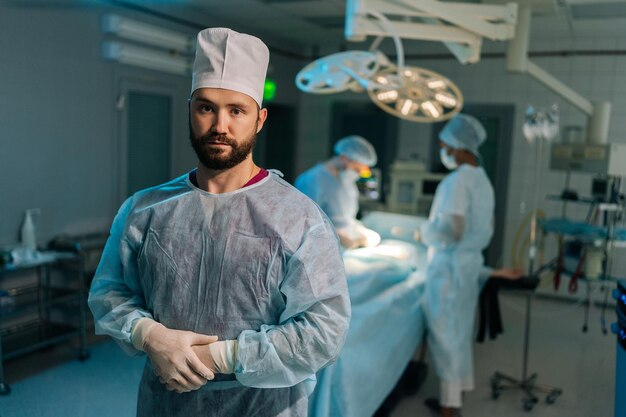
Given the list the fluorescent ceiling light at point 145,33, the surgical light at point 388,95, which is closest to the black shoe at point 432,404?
the surgical light at point 388,95

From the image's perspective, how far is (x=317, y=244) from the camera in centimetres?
131

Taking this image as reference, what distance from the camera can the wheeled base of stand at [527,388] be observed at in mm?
3053

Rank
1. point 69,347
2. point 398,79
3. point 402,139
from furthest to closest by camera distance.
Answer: point 402,139, point 69,347, point 398,79

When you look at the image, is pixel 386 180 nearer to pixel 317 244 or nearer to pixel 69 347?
pixel 69 347

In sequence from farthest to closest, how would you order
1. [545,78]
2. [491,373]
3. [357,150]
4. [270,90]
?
[270,90] < [357,150] < [491,373] < [545,78]

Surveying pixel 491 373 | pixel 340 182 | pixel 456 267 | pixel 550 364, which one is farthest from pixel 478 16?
pixel 550 364

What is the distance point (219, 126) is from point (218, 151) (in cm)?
5

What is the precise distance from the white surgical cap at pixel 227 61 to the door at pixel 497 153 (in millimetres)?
4284

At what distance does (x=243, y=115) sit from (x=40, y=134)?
194 cm

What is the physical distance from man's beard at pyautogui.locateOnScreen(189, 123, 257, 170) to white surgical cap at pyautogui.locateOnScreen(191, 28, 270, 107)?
109 millimetres

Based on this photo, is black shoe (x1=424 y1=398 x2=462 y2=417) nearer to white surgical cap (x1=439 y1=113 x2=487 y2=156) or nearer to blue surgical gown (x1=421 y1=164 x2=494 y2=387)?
blue surgical gown (x1=421 y1=164 x2=494 y2=387)

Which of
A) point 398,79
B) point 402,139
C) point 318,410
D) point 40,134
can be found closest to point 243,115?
point 318,410

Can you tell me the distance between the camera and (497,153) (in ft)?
17.3

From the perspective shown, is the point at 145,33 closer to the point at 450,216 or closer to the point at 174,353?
the point at 450,216
